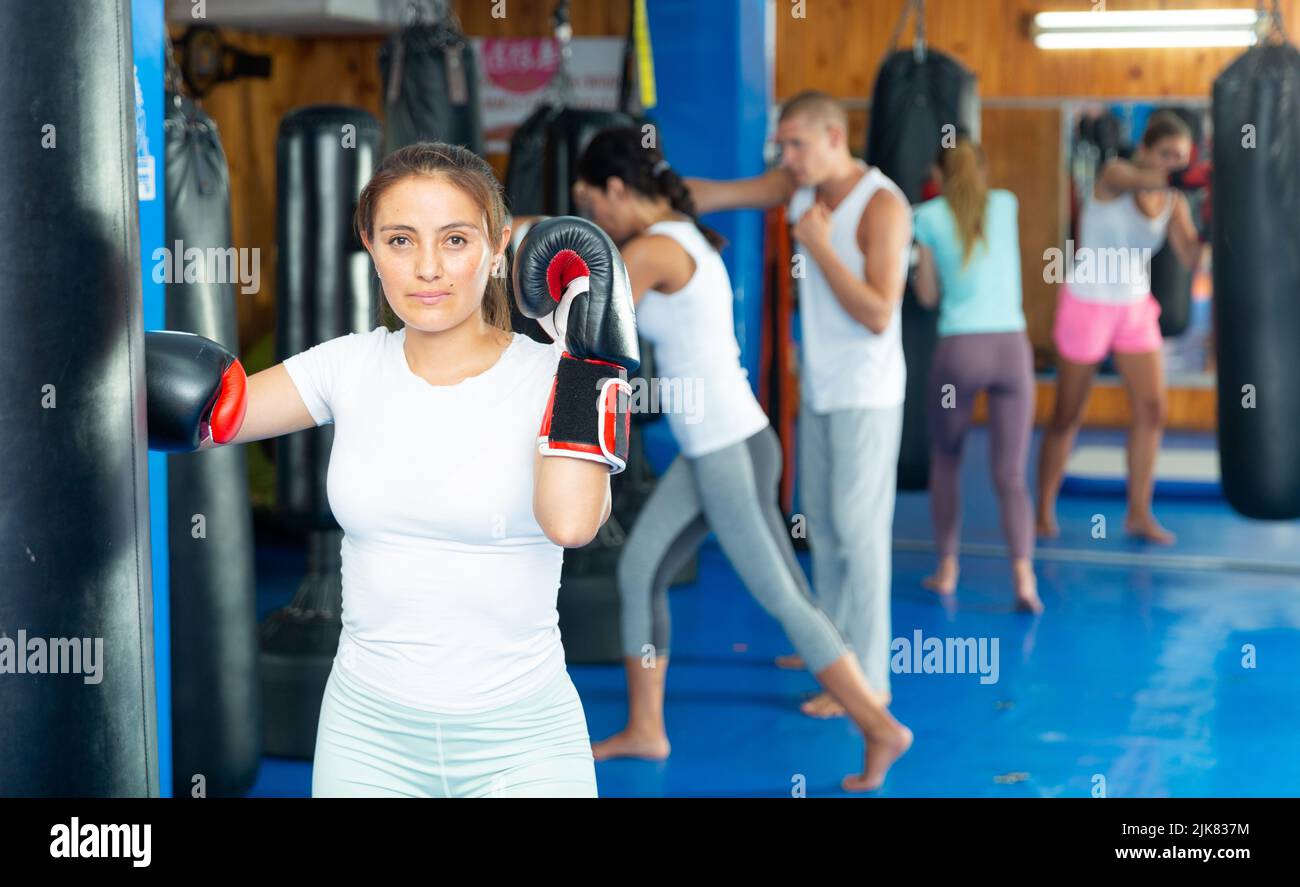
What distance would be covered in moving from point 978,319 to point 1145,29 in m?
4.25

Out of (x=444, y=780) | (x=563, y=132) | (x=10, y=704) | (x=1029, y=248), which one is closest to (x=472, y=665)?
(x=444, y=780)

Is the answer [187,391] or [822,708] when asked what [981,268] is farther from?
[187,391]

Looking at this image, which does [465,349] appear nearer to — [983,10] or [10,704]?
[10,704]

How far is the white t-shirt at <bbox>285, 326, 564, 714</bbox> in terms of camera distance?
153 cm

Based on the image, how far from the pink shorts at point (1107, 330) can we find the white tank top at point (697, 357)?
2665mm

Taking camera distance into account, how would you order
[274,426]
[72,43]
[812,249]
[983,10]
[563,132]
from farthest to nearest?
[983,10], [563,132], [812,249], [274,426], [72,43]

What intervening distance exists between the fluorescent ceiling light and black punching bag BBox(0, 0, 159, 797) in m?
7.40

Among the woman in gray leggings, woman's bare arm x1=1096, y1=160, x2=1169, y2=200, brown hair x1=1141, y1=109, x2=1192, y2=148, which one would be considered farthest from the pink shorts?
the woman in gray leggings

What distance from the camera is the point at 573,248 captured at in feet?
5.08

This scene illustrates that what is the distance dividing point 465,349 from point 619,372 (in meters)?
0.18

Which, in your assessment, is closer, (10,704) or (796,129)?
(10,704)

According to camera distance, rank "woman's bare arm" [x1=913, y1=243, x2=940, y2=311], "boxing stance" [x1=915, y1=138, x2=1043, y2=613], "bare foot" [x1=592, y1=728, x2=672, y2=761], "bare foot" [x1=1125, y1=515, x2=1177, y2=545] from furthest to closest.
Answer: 1. "bare foot" [x1=1125, y1=515, x2=1177, y2=545]
2. "woman's bare arm" [x1=913, y1=243, x2=940, y2=311]
3. "boxing stance" [x1=915, y1=138, x2=1043, y2=613]
4. "bare foot" [x1=592, y1=728, x2=672, y2=761]

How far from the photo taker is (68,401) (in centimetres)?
141

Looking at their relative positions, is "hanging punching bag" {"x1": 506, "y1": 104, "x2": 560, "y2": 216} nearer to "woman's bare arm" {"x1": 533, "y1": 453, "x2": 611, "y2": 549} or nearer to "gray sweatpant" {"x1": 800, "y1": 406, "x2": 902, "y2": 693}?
"gray sweatpant" {"x1": 800, "y1": 406, "x2": 902, "y2": 693}
